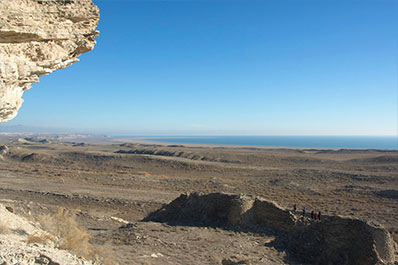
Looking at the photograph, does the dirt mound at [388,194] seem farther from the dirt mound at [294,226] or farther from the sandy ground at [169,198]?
the dirt mound at [294,226]

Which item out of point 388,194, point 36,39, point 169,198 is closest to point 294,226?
point 169,198

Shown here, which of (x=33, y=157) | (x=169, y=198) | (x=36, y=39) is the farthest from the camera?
(x=33, y=157)

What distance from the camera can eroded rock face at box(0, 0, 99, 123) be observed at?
7.27 m

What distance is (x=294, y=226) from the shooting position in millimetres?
12156

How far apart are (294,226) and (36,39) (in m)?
12.4

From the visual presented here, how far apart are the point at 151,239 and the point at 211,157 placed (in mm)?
45307

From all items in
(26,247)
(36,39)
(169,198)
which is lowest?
(169,198)

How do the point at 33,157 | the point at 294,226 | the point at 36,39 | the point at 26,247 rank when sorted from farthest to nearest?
1. the point at 33,157
2. the point at 294,226
3. the point at 36,39
4. the point at 26,247

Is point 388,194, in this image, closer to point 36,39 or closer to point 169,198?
point 169,198

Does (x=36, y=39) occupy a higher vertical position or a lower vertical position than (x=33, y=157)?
higher

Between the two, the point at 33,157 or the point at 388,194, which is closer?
the point at 388,194

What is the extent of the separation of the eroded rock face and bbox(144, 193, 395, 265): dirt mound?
954 cm

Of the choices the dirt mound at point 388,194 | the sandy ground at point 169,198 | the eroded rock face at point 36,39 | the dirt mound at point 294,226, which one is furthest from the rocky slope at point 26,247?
the dirt mound at point 388,194

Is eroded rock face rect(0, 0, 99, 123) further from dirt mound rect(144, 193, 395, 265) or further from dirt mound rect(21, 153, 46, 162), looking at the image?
dirt mound rect(21, 153, 46, 162)
